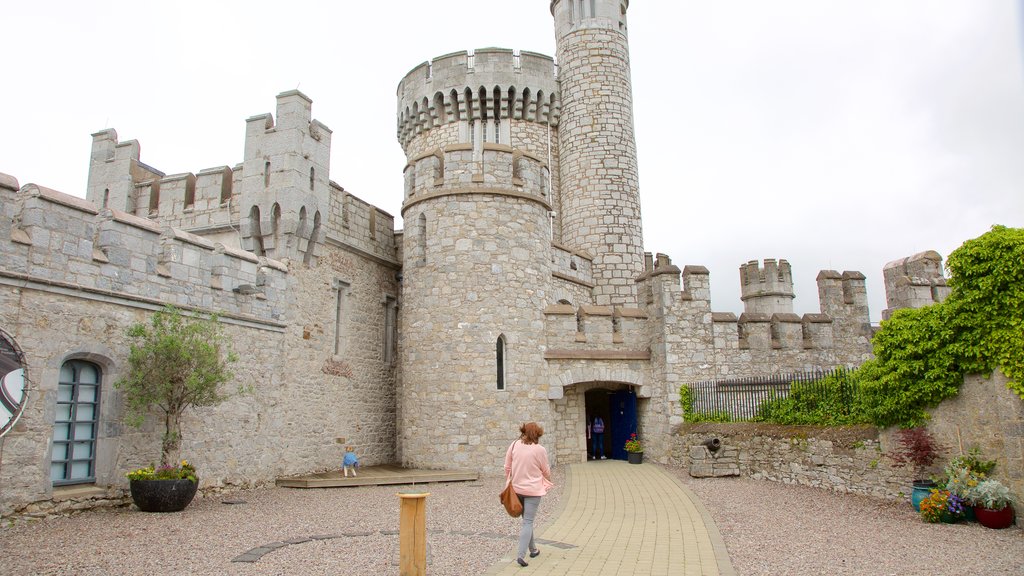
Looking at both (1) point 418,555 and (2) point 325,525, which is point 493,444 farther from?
(1) point 418,555

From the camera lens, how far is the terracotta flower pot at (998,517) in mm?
8438

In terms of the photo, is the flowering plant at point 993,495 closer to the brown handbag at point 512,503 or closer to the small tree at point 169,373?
the brown handbag at point 512,503

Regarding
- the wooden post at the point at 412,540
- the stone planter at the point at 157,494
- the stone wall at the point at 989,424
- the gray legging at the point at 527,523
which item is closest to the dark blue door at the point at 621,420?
the stone wall at the point at 989,424

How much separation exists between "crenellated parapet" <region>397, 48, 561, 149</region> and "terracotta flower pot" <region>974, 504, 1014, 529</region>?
17.0 m

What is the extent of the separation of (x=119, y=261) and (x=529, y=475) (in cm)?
709

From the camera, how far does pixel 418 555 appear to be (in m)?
6.33

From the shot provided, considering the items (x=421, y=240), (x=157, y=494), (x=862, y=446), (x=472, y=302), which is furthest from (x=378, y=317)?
(x=862, y=446)

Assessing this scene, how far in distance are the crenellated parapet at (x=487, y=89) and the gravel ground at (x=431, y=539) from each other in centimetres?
1449

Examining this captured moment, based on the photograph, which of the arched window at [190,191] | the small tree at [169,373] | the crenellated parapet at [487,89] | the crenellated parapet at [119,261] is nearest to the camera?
the crenellated parapet at [119,261]

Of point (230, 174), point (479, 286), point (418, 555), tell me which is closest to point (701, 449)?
point (479, 286)

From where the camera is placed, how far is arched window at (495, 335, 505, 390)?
1534 cm

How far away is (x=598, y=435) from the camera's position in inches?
727

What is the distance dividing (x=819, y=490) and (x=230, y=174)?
44.3 ft

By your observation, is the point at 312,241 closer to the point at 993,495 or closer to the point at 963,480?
the point at 963,480
